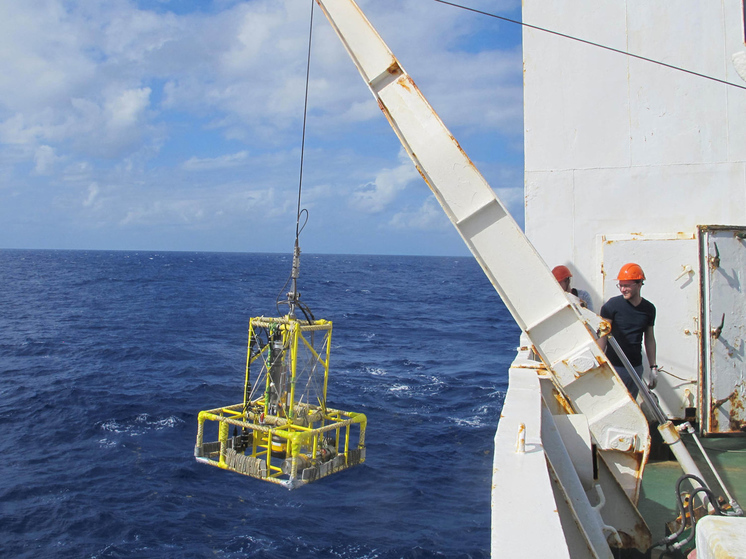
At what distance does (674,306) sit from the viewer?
6.45 meters

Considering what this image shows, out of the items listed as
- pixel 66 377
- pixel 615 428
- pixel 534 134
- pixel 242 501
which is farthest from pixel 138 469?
pixel 615 428

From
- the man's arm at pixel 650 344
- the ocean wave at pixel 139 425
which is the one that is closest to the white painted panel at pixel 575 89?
the man's arm at pixel 650 344

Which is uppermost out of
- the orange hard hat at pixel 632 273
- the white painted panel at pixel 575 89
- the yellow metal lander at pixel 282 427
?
the white painted panel at pixel 575 89

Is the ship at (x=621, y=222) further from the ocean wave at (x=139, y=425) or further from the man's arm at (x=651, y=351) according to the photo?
the ocean wave at (x=139, y=425)

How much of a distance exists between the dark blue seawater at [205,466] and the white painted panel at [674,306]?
6005 mm

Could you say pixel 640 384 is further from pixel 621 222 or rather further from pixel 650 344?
pixel 621 222

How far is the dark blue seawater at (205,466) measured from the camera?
11781 mm

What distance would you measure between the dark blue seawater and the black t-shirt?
22.8 ft

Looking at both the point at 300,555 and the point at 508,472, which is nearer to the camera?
the point at 508,472

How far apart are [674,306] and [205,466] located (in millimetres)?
12960

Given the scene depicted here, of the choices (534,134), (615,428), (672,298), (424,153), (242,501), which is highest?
(534,134)

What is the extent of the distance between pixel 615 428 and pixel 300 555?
28.0 feet

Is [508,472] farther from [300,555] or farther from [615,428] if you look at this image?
[300,555]

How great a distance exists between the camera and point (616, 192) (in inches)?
273
